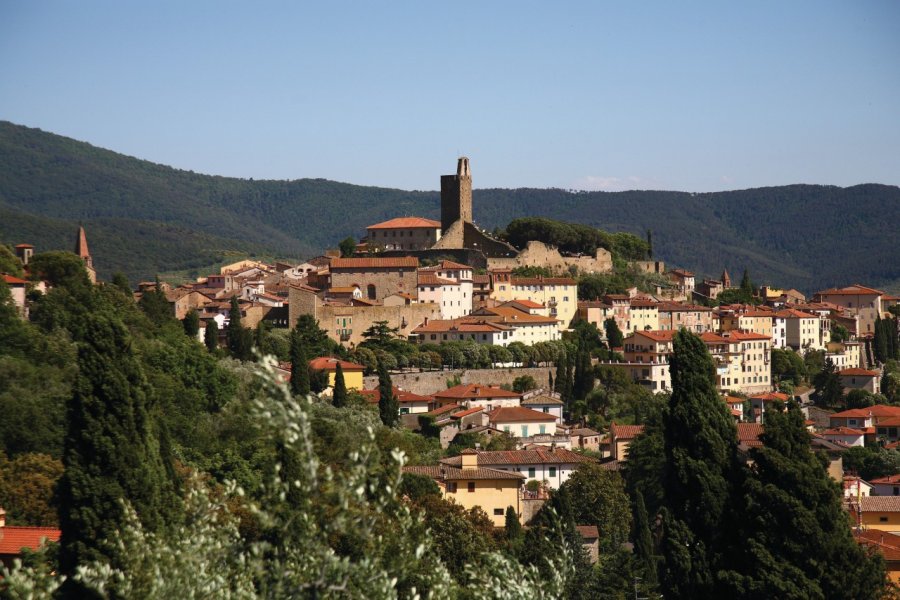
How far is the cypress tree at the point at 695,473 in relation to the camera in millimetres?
24141

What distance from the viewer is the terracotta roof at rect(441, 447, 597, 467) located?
49156 millimetres

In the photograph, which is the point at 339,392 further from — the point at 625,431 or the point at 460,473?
the point at 625,431

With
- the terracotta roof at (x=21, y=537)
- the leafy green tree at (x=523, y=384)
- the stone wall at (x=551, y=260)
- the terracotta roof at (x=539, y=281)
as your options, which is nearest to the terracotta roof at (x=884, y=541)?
the terracotta roof at (x=21, y=537)

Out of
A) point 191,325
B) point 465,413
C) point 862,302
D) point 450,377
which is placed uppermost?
point 862,302

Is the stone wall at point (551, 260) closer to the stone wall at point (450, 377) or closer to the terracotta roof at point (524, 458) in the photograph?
the stone wall at point (450, 377)

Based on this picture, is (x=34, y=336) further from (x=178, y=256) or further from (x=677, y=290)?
(x=178, y=256)

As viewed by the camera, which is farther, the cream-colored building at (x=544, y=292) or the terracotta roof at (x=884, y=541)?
the cream-colored building at (x=544, y=292)

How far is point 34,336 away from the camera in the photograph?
43219 millimetres

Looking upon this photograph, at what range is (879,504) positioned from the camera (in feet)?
144

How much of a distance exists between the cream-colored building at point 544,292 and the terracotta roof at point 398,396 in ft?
56.7

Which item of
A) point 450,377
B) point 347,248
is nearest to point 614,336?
point 450,377

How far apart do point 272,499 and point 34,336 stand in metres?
32.3

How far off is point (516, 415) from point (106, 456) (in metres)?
36.6

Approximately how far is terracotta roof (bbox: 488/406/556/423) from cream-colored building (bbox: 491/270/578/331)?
59.5 ft
